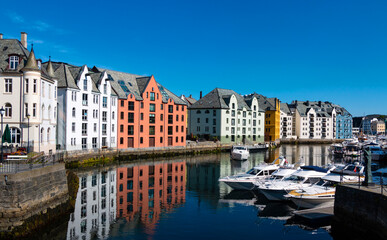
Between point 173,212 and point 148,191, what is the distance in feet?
32.0

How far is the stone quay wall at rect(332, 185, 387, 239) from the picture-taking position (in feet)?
71.6

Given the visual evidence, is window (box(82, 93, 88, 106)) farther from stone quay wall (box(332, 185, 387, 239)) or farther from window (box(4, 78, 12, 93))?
stone quay wall (box(332, 185, 387, 239))

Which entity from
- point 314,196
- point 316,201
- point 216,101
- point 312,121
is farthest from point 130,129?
point 312,121

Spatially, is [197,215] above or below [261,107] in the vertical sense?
below

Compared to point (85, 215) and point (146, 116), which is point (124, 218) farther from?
point (146, 116)

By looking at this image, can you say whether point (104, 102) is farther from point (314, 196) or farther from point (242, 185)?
point (314, 196)

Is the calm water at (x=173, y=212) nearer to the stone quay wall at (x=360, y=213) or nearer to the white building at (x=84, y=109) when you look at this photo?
the stone quay wall at (x=360, y=213)

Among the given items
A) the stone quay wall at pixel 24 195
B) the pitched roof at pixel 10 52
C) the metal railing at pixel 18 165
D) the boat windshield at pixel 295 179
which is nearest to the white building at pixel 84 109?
the pitched roof at pixel 10 52

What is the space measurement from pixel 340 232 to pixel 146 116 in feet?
200

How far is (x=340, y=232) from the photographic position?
2530cm

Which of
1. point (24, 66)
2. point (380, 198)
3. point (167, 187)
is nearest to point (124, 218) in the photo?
point (167, 187)

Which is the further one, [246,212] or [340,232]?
[246,212]

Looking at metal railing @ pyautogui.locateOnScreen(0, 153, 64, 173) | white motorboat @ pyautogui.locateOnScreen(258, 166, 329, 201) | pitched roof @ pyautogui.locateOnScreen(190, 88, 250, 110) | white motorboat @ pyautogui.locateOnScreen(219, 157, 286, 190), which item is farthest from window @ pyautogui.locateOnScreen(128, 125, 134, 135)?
metal railing @ pyautogui.locateOnScreen(0, 153, 64, 173)

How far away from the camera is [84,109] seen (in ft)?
218
